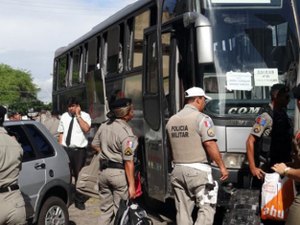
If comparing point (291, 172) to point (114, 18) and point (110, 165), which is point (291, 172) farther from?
point (114, 18)

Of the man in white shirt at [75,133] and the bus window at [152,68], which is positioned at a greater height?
the bus window at [152,68]

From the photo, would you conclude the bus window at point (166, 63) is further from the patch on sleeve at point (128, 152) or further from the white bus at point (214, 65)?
the patch on sleeve at point (128, 152)

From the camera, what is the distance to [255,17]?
6.95 meters

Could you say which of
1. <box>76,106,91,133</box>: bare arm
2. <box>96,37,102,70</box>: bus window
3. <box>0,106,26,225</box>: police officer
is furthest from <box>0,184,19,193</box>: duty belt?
<box>96,37,102,70</box>: bus window

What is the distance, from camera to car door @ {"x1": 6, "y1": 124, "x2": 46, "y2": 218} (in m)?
6.58

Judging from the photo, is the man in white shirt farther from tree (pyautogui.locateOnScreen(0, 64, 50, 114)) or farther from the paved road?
tree (pyautogui.locateOnScreen(0, 64, 50, 114))

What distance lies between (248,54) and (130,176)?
2.21 meters

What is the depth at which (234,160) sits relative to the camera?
21.9 feet

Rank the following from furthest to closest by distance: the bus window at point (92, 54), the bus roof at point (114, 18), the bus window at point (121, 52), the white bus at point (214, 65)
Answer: the bus window at point (92, 54) → the bus window at point (121, 52) → the bus roof at point (114, 18) → the white bus at point (214, 65)

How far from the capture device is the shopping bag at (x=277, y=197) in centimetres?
489

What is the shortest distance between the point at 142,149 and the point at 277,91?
10.5 feet

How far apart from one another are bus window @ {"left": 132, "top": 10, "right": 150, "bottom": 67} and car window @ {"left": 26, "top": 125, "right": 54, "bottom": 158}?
2.33m

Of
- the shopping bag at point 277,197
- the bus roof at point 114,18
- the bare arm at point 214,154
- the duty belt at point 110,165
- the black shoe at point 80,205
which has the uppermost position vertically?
the bus roof at point 114,18

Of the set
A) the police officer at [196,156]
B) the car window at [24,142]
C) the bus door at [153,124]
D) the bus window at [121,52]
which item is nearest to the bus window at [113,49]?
the bus window at [121,52]
